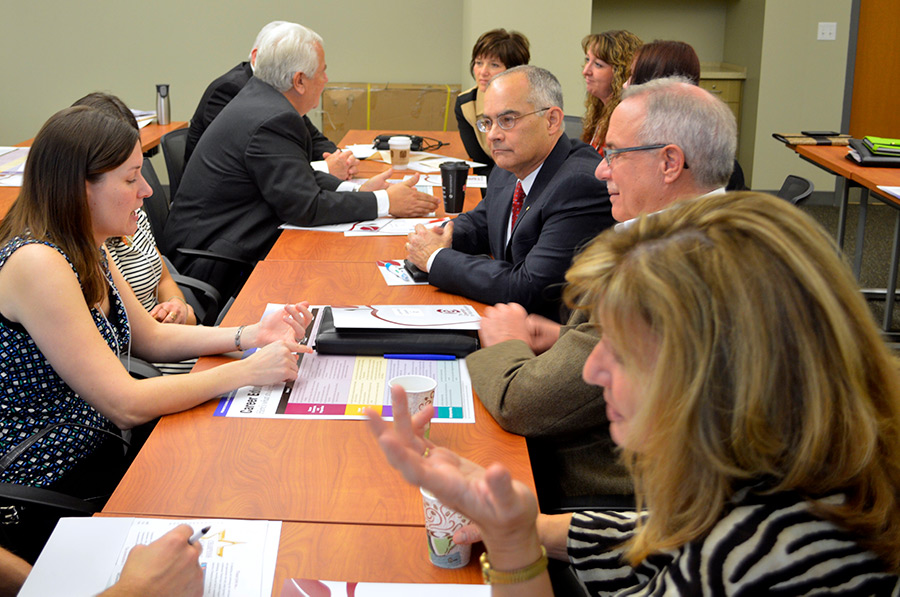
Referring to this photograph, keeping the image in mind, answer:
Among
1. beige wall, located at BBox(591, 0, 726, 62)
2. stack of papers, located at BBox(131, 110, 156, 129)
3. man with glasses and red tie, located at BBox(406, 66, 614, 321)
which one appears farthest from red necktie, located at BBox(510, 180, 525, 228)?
beige wall, located at BBox(591, 0, 726, 62)

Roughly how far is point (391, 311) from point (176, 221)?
1.55m

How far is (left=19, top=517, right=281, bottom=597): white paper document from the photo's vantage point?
3.29 ft

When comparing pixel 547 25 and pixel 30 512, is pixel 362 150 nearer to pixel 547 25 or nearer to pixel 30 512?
pixel 547 25

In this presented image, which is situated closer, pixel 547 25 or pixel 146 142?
pixel 146 142

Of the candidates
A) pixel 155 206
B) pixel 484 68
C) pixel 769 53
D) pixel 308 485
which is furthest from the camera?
pixel 769 53

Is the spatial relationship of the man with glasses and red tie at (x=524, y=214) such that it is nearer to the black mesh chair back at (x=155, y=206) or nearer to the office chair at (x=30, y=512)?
the office chair at (x=30, y=512)

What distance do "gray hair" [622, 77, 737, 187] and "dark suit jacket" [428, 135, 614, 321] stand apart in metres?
0.36

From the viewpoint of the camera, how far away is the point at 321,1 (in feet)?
19.6

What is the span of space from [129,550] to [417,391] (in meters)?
0.48

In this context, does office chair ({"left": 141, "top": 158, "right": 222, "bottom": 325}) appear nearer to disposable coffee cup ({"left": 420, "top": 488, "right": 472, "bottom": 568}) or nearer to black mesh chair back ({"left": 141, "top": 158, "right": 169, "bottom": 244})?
black mesh chair back ({"left": 141, "top": 158, "right": 169, "bottom": 244})

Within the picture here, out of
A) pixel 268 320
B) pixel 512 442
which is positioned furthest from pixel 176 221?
pixel 512 442

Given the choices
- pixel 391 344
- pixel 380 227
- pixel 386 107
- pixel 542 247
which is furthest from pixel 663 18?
pixel 391 344

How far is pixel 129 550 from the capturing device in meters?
1.05

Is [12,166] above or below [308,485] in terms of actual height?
above
